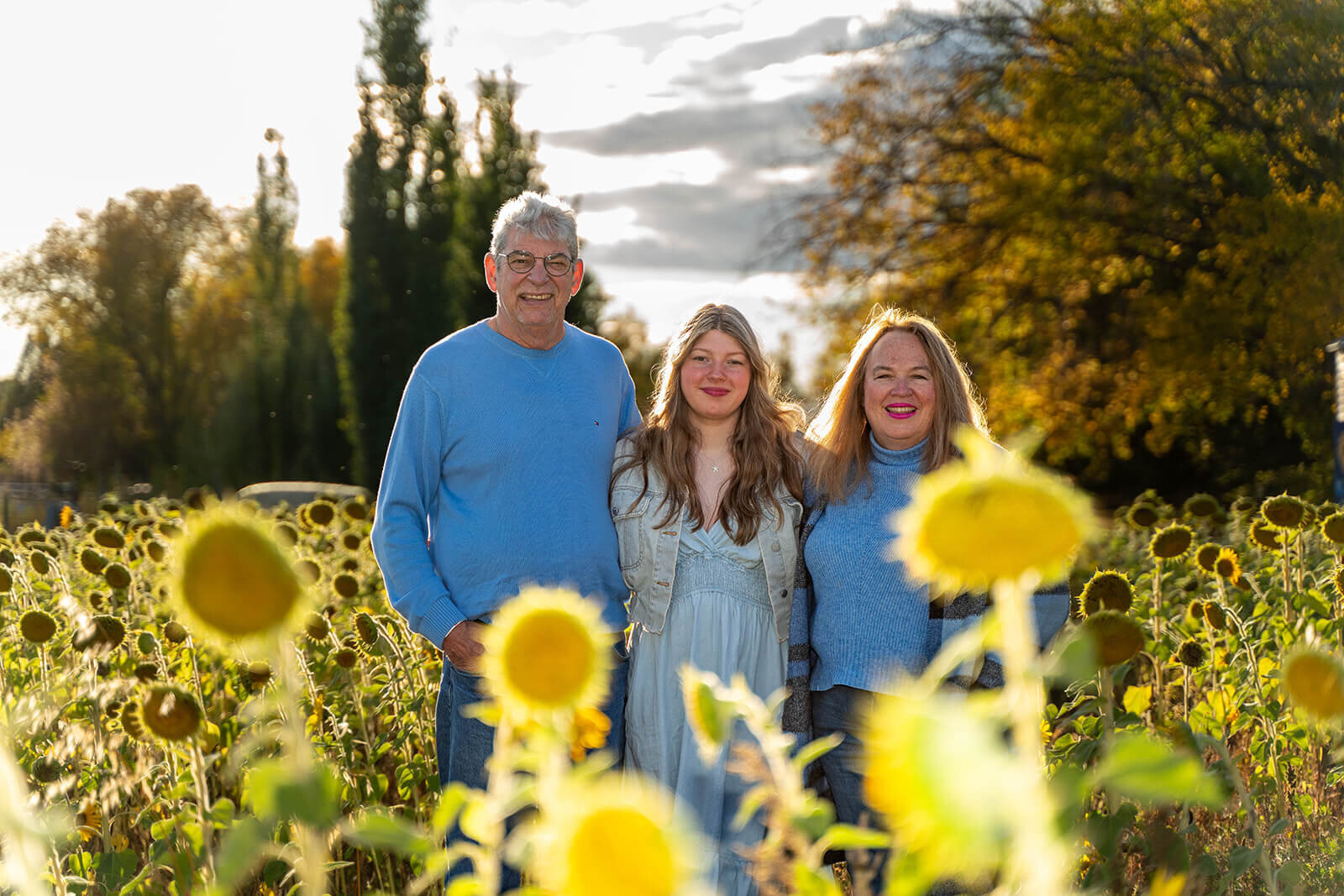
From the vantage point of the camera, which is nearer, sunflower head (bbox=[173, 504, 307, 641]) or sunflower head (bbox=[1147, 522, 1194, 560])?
sunflower head (bbox=[173, 504, 307, 641])

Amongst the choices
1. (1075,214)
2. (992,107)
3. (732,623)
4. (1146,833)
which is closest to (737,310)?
(732,623)

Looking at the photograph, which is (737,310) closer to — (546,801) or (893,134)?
(546,801)

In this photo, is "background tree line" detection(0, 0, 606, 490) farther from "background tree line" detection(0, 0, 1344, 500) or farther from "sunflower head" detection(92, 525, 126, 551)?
"sunflower head" detection(92, 525, 126, 551)

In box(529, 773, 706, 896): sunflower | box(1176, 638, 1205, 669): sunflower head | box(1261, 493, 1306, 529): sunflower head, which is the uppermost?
box(529, 773, 706, 896): sunflower

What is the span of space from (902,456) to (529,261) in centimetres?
126

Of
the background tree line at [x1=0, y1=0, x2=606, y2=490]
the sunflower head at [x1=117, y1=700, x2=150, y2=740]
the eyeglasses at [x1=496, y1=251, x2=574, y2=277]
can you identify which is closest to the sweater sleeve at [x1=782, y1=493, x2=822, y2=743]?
the eyeglasses at [x1=496, y1=251, x2=574, y2=277]

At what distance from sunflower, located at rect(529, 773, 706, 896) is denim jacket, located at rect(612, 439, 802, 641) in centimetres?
257

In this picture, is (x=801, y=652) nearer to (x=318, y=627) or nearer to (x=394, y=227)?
(x=318, y=627)

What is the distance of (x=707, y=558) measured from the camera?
3146 mm

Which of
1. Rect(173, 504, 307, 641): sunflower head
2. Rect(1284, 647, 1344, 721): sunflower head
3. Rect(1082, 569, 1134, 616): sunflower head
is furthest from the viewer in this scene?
Rect(1082, 569, 1134, 616): sunflower head

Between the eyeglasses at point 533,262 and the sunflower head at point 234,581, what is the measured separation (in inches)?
108

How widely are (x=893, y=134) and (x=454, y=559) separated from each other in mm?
11418

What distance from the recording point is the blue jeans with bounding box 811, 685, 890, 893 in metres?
2.89

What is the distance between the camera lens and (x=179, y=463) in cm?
2589
